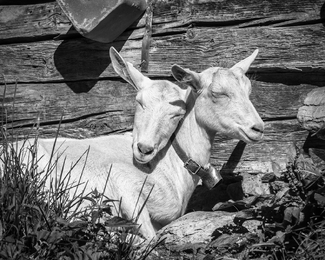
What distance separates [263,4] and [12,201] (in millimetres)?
3138

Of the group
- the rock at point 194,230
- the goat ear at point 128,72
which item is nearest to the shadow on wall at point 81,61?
the goat ear at point 128,72

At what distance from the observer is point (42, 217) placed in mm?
4160

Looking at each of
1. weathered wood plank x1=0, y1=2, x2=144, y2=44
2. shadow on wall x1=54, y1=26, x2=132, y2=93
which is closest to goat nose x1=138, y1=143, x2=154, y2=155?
shadow on wall x1=54, y1=26, x2=132, y2=93

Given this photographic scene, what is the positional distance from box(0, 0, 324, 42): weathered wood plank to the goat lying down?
567 millimetres

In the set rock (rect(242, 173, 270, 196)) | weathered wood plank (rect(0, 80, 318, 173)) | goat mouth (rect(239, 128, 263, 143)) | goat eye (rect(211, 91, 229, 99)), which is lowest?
rock (rect(242, 173, 270, 196))

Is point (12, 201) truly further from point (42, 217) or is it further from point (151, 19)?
point (151, 19)

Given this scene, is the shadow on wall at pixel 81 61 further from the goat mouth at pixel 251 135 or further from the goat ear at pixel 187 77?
the goat mouth at pixel 251 135

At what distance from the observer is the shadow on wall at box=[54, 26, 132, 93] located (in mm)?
6496

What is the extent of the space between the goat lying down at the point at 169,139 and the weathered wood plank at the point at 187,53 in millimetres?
411

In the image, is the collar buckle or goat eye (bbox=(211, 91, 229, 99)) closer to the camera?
goat eye (bbox=(211, 91, 229, 99))

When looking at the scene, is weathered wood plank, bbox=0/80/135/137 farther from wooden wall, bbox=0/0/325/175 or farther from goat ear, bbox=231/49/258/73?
goat ear, bbox=231/49/258/73

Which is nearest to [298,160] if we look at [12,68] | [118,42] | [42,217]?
[42,217]

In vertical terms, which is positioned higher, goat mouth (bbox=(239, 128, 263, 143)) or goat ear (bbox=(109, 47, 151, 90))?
goat ear (bbox=(109, 47, 151, 90))

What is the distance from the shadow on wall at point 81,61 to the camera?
650cm
